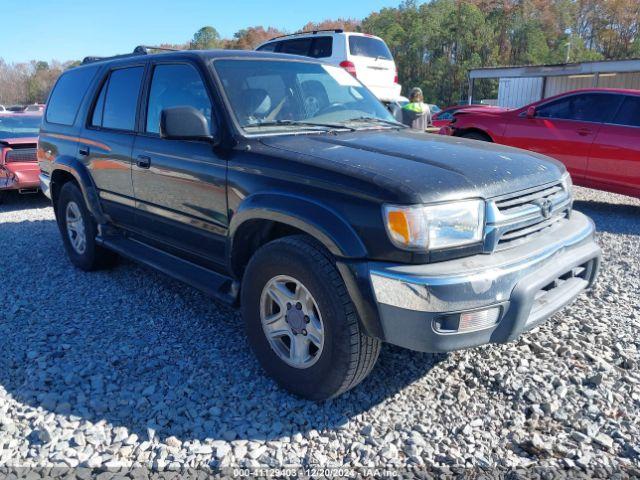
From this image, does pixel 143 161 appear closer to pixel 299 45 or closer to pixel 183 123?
pixel 183 123

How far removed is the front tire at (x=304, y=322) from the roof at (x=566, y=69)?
23372 millimetres

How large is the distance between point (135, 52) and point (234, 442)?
358 cm

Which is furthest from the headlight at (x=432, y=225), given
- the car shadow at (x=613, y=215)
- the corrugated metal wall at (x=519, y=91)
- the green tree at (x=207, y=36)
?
the green tree at (x=207, y=36)

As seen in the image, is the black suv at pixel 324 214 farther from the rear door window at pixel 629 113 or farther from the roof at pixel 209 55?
the rear door window at pixel 629 113

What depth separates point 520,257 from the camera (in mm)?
2502

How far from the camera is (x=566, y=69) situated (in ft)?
78.3

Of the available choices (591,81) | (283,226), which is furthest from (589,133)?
(591,81)

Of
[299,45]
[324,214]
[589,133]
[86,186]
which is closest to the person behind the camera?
[324,214]

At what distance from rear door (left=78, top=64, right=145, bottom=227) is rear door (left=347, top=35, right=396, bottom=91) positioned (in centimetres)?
779

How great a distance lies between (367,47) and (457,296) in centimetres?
1083

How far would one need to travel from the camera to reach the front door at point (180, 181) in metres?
3.22

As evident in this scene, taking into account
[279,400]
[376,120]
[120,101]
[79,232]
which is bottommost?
[279,400]

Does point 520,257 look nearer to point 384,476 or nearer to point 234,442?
point 384,476

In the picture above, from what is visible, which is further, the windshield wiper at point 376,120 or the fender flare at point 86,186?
the fender flare at point 86,186
